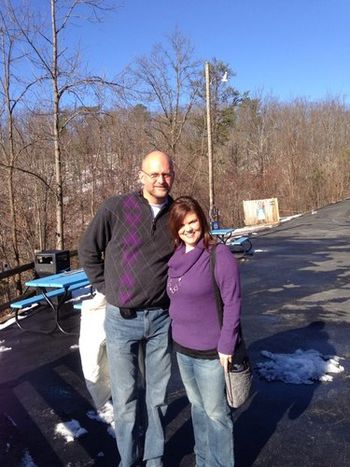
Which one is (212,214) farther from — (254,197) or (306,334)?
(254,197)

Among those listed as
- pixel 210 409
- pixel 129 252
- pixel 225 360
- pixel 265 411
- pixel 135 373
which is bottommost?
pixel 265 411

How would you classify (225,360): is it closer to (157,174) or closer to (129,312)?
(129,312)

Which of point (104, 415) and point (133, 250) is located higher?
point (133, 250)

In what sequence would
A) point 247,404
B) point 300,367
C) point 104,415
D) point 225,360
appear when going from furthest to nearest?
point 300,367 → point 247,404 → point 104,415 → point 225,360

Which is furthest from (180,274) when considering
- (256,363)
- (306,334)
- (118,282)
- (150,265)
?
(306,334)

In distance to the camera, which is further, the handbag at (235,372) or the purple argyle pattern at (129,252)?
the purple argyle pattern at (129,252)

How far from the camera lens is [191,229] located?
240cm

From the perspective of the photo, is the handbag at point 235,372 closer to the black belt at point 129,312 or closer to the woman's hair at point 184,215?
the woman's hair at point 184,215

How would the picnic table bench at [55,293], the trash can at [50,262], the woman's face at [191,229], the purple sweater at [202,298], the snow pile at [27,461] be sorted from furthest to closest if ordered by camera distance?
the trash can at [50,262] → the picnic table bench at [55,293] → the snow pile at [27,461] → the woman's face at [191,229] → the purple sweater at [202,298]

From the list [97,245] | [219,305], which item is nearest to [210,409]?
[219,305]

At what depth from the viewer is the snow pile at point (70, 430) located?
3.24 m

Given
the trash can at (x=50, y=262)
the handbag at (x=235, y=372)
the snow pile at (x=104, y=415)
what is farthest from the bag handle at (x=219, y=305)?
the trash can at (x=50, y=262)

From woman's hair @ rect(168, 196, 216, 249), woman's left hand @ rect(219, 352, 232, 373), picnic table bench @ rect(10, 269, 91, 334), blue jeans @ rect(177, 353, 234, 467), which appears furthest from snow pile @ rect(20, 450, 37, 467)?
picnic table bench @ rect(10, 269, 91, 334)

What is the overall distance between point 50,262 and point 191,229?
17.0ft
